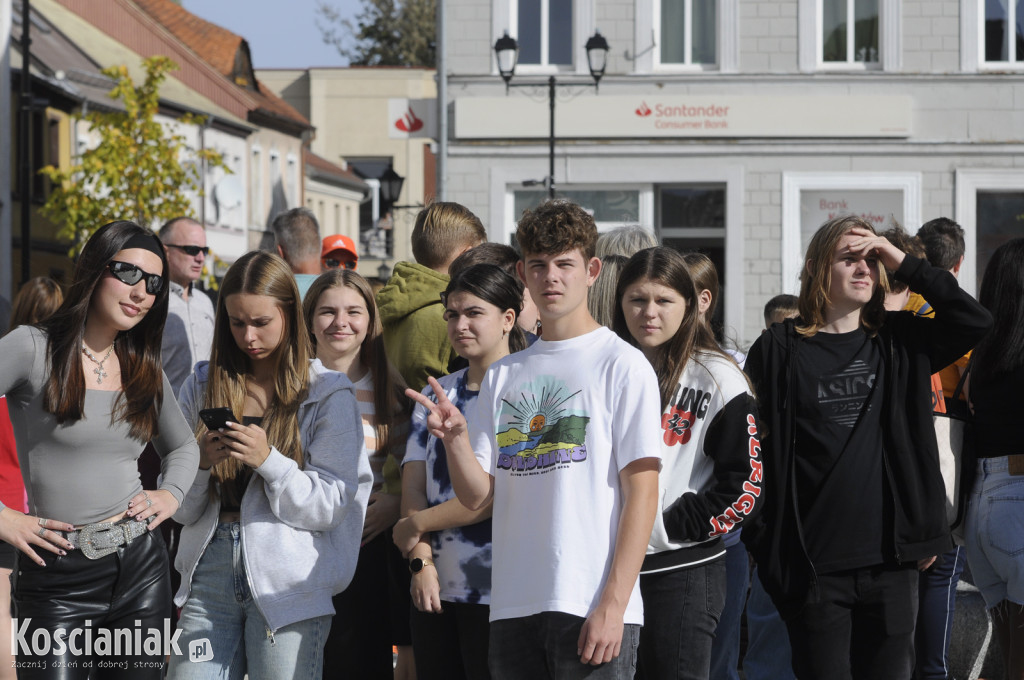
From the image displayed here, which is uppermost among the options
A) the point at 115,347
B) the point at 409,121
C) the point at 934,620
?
the point at 409,121

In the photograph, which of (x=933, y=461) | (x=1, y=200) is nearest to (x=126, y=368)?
(x=933, y=461)

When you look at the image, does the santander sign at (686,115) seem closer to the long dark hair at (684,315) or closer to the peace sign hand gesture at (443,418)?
the long dark hair at (684,315)

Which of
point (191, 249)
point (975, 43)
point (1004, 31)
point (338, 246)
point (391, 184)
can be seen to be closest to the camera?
point (191, 249)

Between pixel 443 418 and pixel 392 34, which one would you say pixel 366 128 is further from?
pixel 443 418

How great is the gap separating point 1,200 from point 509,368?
26.6 metres

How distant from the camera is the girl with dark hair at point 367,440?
4.70 m

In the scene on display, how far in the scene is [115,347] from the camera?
3977 mm

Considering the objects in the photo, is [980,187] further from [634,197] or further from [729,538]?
[729,538]

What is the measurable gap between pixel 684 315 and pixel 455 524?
1087 millimetres

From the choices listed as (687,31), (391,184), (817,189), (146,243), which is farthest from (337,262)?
(391,184)

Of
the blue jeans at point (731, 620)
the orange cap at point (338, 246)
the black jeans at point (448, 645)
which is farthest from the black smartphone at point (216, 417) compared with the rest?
the orange cap at point (338, 246)

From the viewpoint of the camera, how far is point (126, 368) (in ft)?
12.9

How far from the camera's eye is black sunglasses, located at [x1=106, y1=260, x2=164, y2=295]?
388cm

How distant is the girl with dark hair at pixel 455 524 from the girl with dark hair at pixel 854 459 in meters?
0.95
